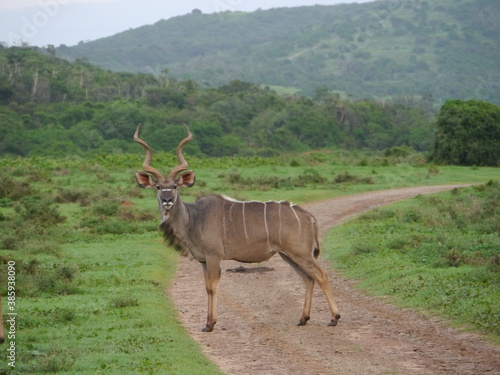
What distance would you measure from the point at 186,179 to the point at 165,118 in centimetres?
5042

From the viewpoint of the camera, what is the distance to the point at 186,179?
38.6 feet

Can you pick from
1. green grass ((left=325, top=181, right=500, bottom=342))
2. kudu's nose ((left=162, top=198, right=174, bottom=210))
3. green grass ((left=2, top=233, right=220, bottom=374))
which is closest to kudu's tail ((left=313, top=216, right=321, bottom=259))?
green grass ((left=325, top=181, right=500, bottom=342))

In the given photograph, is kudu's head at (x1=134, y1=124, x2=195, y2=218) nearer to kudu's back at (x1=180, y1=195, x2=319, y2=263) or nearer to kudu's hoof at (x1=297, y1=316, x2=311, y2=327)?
kudu's back at (x1=180, y1=195, x2=319, y2=263)

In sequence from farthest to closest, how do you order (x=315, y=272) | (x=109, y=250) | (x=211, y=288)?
(x=109, y=250)
(x=315, y=272)
(x=211, y=288)

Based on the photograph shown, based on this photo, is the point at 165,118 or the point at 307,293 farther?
the point at 165,118

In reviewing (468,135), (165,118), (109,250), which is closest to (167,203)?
(109,250)

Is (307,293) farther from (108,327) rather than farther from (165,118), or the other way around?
(165,118)

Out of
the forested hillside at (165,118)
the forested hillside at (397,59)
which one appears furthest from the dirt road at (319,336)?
the forested hillside at (397,59)

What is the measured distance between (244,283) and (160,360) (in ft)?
19.8

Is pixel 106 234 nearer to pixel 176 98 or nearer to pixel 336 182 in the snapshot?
pixel 336 182

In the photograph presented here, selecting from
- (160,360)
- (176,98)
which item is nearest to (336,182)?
(160,360)

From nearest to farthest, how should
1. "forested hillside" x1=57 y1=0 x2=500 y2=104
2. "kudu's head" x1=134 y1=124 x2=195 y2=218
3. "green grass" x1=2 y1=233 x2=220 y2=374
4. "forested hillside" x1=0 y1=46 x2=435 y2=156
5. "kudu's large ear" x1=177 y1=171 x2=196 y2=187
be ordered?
"green grass" x1=2 y1=233 x2=220 y2=374, "kudu's head" x1=134 y1=124 x2=195 y2=218, "kudu's large ear" x1=177 y1=171 x2=196 y2=187, "forested hillside" x1=0 y1=46 x2=435 y2=156, "forested hillside" x1=57 y1=0 x2=500 y2=104

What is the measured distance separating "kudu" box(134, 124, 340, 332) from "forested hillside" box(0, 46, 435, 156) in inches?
1565

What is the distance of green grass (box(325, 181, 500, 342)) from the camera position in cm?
1142
